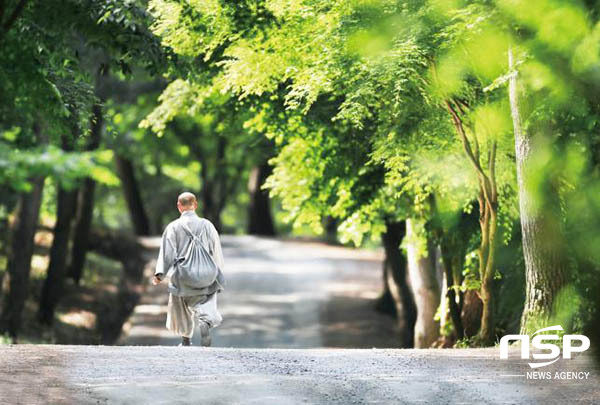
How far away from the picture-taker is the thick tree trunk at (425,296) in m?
20.6

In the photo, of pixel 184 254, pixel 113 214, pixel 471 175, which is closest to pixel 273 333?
pixel 471 175

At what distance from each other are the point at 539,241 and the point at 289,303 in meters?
17.1

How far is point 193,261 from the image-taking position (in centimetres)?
1339

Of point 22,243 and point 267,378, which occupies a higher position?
point 22,243

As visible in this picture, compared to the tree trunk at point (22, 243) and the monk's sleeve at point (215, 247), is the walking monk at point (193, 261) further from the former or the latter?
the tree trunk at point (22, 243)

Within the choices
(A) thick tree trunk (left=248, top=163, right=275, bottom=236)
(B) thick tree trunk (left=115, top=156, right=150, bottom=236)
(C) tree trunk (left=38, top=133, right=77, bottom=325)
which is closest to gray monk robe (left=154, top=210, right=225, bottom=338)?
(C) tree trunk (left=38, top=133, right=77, bottom=325)

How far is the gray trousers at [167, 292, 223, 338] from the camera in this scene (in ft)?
44.4

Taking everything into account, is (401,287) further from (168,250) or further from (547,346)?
(547,346)

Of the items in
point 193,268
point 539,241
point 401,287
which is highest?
point 539,241

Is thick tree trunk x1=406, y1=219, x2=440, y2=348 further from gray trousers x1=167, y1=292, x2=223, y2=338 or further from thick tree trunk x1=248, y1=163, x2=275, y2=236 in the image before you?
thick tree trunk x1=248, y1=163, x2=275, y2=236

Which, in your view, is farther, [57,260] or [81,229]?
[81,229]

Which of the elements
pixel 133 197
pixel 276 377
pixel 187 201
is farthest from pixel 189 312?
pixel 133 197

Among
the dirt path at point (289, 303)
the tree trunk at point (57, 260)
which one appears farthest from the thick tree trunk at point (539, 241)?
the tree trunk at point (57, 260)

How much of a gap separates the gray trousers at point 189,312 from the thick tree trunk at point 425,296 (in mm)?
7400
